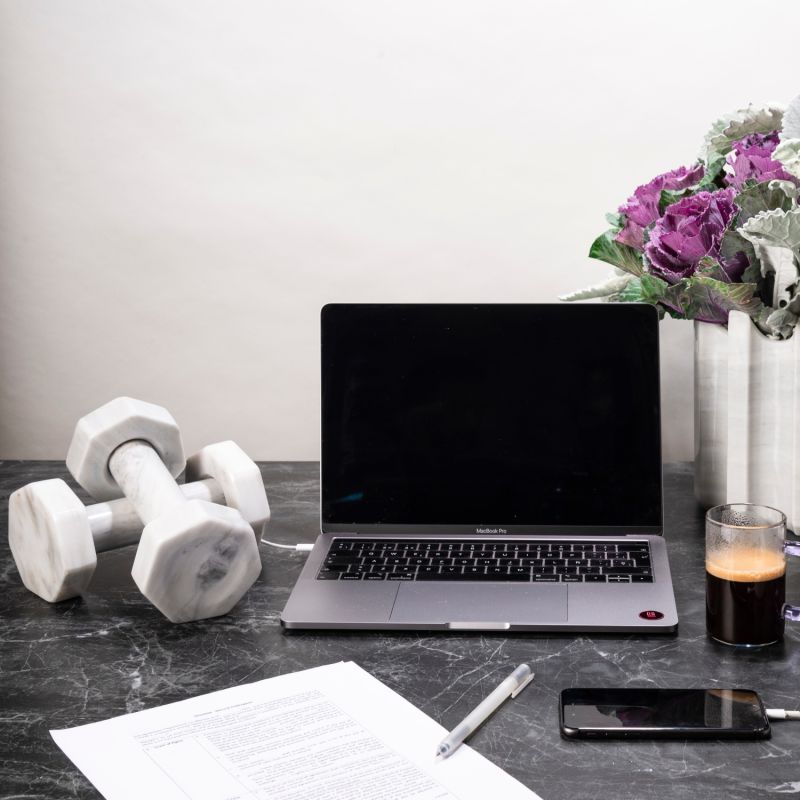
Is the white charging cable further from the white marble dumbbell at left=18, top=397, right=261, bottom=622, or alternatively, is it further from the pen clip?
the white marble dumbbell at left=18, top=397, right=261, bottom=622

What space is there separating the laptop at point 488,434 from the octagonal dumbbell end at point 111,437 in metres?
0.18

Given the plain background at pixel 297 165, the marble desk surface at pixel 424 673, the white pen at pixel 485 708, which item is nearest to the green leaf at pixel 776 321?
the marble desk surface at pixel 424 673

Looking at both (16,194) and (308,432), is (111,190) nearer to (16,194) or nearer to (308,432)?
(16,194)

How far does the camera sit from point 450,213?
143cm

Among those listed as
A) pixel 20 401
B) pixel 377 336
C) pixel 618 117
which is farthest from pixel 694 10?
pixel 20 401

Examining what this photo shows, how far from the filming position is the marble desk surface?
66 cm

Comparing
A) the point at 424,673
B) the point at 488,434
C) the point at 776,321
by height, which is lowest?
the point at 424,673

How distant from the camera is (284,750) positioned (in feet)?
2.27

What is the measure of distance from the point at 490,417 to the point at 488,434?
19 mm

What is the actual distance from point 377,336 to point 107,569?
39 centimetres

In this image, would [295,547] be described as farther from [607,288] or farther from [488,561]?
[607,288]

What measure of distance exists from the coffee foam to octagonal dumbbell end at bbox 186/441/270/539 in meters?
0.47

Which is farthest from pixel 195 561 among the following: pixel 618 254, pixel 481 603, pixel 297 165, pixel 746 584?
pixel 297 165

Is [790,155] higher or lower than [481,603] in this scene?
higher
